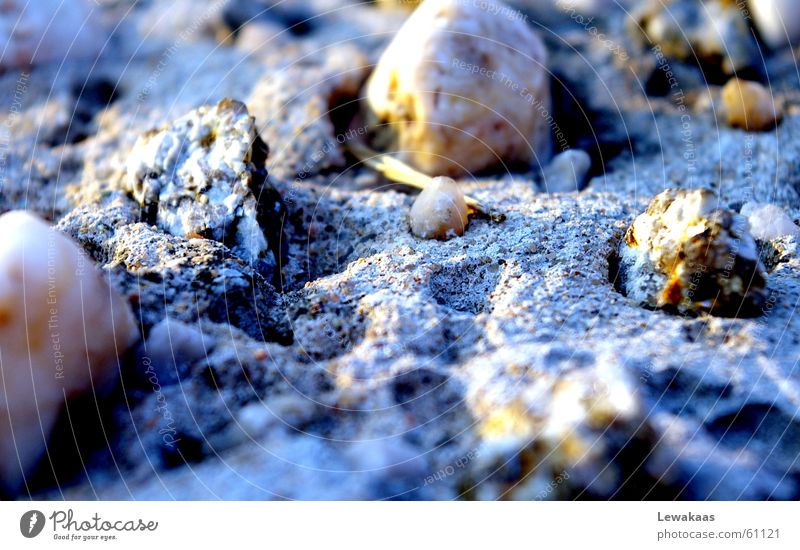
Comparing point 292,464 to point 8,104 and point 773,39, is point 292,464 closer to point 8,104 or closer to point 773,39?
point 8,104

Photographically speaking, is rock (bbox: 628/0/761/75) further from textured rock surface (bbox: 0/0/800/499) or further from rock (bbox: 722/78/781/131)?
textured rock surface (bbox: 0/0/800/499)

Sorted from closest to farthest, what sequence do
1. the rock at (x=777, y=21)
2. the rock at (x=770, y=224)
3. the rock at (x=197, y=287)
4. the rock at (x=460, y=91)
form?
the rock at (x=197, y=287) → the rock at (x=770, y=224) → the rock at (x=460, y=91) → the rock at (x=777, y=21)

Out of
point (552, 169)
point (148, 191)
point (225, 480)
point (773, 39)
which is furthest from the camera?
point (773, 39)
